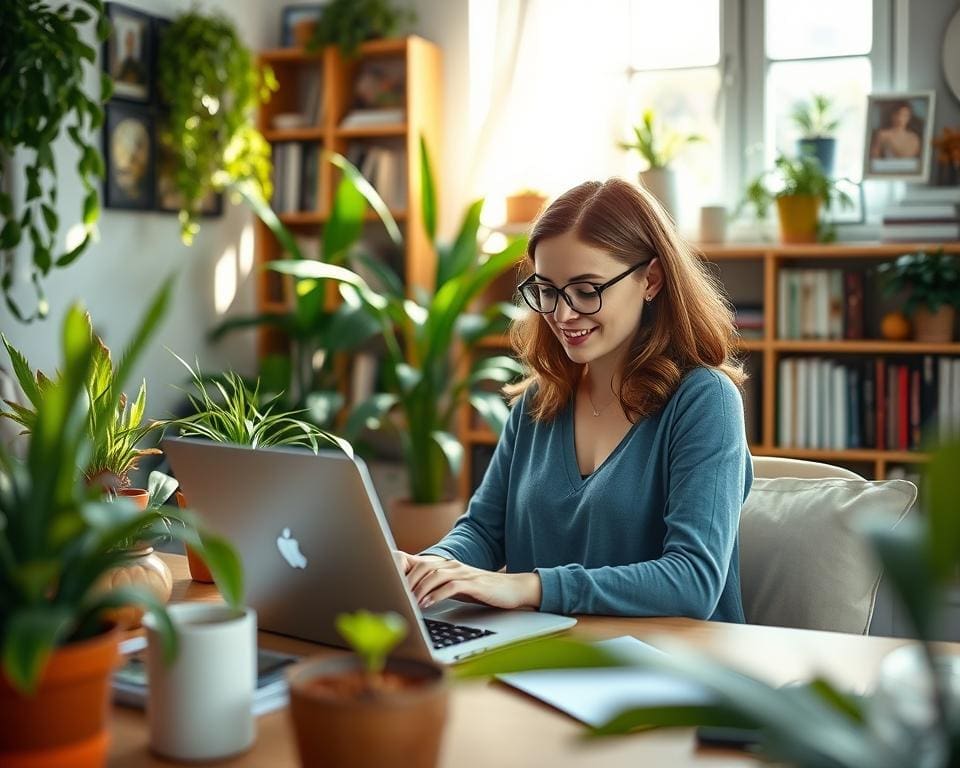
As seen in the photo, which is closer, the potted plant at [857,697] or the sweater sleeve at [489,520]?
the potted plant at [857,697]

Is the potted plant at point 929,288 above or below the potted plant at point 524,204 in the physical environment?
below

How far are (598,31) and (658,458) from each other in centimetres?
290

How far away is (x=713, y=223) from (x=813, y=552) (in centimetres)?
249

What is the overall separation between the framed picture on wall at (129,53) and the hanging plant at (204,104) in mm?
50

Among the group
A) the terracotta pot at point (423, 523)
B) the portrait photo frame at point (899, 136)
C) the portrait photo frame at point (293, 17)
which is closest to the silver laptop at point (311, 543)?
the terracotta pot at point (423, 523)

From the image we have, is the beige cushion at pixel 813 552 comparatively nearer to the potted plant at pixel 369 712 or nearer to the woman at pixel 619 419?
the woman at pixel 619 419

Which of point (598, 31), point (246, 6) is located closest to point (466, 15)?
point (598, 31)

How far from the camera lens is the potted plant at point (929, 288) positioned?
3.54 m

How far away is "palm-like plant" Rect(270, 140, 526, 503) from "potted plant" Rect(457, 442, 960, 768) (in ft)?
9.99

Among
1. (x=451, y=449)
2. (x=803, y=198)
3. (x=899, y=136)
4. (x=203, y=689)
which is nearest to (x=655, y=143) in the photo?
(x=803, y=198)

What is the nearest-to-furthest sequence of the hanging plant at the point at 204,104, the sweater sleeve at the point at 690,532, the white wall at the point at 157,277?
1. the sweater sleeve at the point at 690,532
2. the white wall at the point at 157,277
3. the hanging plant at the point at 204,104

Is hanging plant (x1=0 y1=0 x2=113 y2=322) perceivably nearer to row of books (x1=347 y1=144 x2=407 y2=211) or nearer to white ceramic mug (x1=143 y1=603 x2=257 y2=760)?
row of books (x1=347 y1=144 x2=407 y2=211)

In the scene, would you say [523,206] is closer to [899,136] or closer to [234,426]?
[899,136]

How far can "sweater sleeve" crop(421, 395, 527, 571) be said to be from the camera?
187 cm
